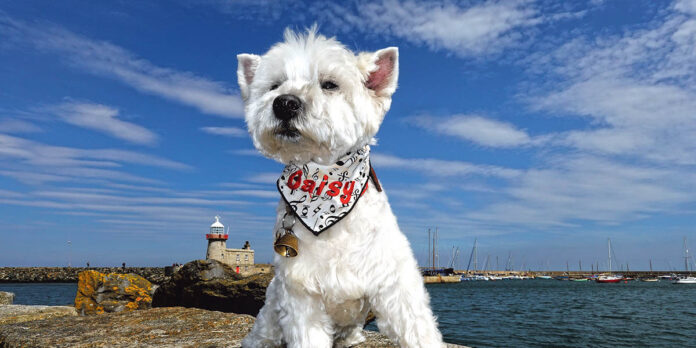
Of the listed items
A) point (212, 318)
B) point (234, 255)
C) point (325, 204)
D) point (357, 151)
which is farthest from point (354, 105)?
point (234, 255)

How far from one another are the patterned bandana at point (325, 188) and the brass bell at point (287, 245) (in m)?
0.11

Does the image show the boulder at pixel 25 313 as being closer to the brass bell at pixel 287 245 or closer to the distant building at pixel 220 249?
the brass bell at pixel 287 245

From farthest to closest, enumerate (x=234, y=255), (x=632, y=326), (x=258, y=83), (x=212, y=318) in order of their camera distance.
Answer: (x=234, y=255) → (x=632, y=326) → (x=212, y=318) → (x=258, y=83)

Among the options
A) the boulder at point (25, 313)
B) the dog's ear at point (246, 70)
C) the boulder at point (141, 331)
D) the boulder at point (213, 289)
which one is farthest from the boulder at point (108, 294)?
the dog's ear at point (246, 70)

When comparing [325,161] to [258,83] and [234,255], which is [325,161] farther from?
[234,255]

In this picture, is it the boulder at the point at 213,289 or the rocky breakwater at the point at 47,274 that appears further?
the rocky breakwater at the point at 47,274

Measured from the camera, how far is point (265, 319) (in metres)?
3.05

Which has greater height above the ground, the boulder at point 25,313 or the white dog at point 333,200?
the white dog at point 333,200

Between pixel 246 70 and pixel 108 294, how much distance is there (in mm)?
9813

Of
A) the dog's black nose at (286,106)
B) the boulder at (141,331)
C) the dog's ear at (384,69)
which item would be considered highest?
the dog's ear at (384,69)

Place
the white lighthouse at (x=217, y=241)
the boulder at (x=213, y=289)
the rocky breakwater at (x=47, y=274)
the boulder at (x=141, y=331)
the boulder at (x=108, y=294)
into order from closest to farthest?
1. the boulder at (x=141, y=331)
2. the boulder at (x=213, y=289)
3. the boulder at (x=108, y=294)
4. the white lighthouse at (x=217, y=241)
5. the rocky breakwater at (x=47, y=274)

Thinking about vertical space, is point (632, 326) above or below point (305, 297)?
below

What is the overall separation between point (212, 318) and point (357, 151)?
321 centimetres

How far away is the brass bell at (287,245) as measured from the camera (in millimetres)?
2541
